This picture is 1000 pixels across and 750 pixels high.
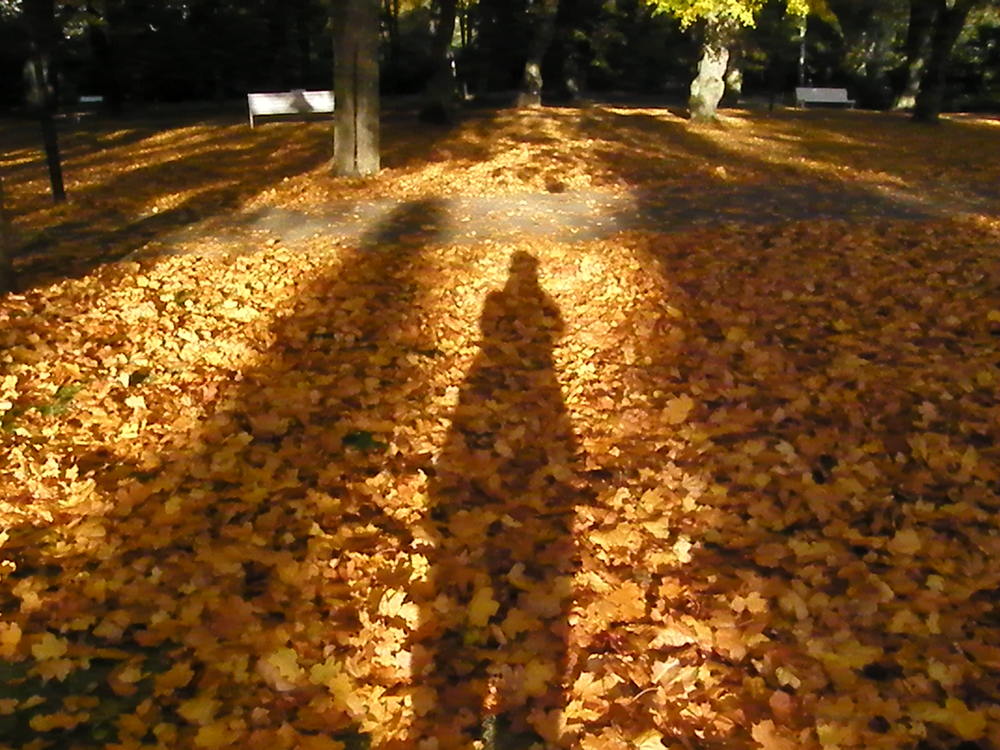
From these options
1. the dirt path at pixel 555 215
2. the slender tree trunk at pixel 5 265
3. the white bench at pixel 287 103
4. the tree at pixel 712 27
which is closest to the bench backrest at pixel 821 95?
the tree at pixel 712 27

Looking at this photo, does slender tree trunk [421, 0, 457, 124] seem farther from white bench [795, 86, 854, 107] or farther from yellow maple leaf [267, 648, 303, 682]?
yellow maple leaf [267, 648, 303, 682]

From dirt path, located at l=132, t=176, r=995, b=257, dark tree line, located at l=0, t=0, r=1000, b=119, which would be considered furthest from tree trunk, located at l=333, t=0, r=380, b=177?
dark tree line, located at l=0, t=0, r=1000, b=119

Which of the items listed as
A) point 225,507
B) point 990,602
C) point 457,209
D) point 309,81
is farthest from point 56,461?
point 309,81

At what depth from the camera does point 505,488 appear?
14.0 feet

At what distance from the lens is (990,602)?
329cm

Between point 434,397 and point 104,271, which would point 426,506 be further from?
point 104,271

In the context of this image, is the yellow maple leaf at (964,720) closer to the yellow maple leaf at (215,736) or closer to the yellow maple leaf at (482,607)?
the yellow maple leaf at (482,607)

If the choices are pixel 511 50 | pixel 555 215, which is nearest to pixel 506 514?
pixel 555 215

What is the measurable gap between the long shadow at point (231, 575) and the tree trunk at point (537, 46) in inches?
791

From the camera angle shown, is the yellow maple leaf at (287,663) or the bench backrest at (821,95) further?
the bench backrest at (821,95)

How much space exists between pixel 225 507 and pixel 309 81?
110 ft

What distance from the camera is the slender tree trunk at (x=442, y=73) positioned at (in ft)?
60.7

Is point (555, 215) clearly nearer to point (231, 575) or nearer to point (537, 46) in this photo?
point (231, 575)

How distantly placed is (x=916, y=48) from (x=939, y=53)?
10129 millimetres
